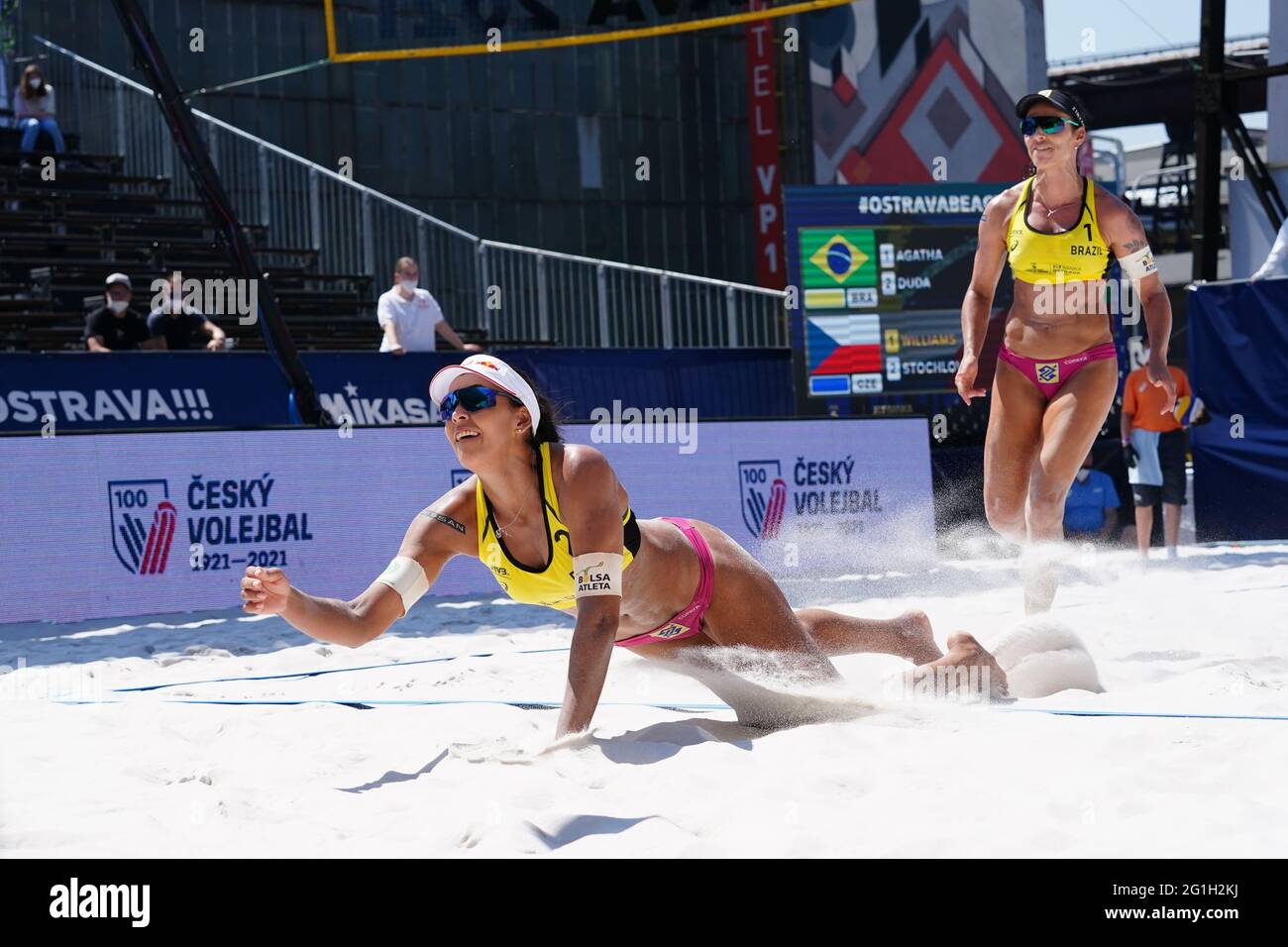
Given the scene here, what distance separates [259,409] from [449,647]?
4.94 metres

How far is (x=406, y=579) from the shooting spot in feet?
13.6

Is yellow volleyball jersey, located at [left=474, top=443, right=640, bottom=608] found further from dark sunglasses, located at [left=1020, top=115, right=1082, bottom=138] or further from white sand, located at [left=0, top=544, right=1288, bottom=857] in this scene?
dark sunglasses, located at [left=1020, top=115, right=1082, bottom=138]

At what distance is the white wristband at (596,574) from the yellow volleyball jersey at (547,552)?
94 mm

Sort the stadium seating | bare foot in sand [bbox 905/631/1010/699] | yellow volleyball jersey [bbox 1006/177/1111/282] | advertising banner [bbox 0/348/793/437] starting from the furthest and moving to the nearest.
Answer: the stadium seating, advertising banner [bbox 0/348/793/437], yellow volleyball jersey [bbox 1006/177/1111/282], bare foot in sand [bbox 905/631/1010/699]

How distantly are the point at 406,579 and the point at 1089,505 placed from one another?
10522 mm

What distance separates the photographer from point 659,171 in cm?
2603

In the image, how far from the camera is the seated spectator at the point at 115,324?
37.3 ft

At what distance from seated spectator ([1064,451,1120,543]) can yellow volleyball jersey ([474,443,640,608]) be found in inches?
392

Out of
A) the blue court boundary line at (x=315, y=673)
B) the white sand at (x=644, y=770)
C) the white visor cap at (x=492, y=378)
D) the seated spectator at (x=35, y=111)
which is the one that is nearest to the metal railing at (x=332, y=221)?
the seated spectator at (x=35, y=111)

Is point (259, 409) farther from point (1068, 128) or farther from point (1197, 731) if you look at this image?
point (1197, 731)

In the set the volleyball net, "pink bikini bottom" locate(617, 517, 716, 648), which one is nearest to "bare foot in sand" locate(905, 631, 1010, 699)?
"pink bikini bottom" locate(617, 517, 716, 648)

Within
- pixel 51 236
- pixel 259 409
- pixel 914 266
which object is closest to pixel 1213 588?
pixel 914 266

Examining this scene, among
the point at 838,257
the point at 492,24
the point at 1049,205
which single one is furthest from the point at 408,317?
the point at 1049,205
